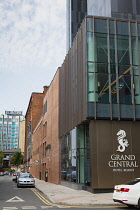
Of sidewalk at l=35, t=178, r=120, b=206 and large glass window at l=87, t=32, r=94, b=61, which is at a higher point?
large glass window at l=87, t=32, r=94, b=61

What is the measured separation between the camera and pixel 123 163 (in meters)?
21.5

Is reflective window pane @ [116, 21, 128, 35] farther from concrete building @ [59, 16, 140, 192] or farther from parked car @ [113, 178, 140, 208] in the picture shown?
parked car @ [113, 178, 140, 208]

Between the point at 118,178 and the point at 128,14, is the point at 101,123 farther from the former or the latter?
the point at 128,14

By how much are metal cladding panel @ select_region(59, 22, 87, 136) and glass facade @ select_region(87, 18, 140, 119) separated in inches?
27.3

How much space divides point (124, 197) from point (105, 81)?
37.6 feet

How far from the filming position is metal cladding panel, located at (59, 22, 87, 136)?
23.3m

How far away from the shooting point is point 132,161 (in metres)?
21.7

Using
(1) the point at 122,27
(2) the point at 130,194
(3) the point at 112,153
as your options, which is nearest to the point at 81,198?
(3) the point at 112,153

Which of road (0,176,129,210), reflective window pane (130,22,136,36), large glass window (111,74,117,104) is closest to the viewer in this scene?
road (0,176,129,210)

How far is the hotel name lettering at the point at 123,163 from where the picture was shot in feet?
69.8

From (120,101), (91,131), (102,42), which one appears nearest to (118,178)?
(91,131)

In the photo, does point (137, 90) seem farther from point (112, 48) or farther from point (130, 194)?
point (130, 194)

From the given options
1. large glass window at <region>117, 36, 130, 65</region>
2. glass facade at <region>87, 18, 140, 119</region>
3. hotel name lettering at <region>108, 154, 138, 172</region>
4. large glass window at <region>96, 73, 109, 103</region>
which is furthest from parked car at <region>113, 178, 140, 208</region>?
large glass window at <region>117, 36, 130, 65</region>

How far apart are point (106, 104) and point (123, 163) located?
4.59 meters
